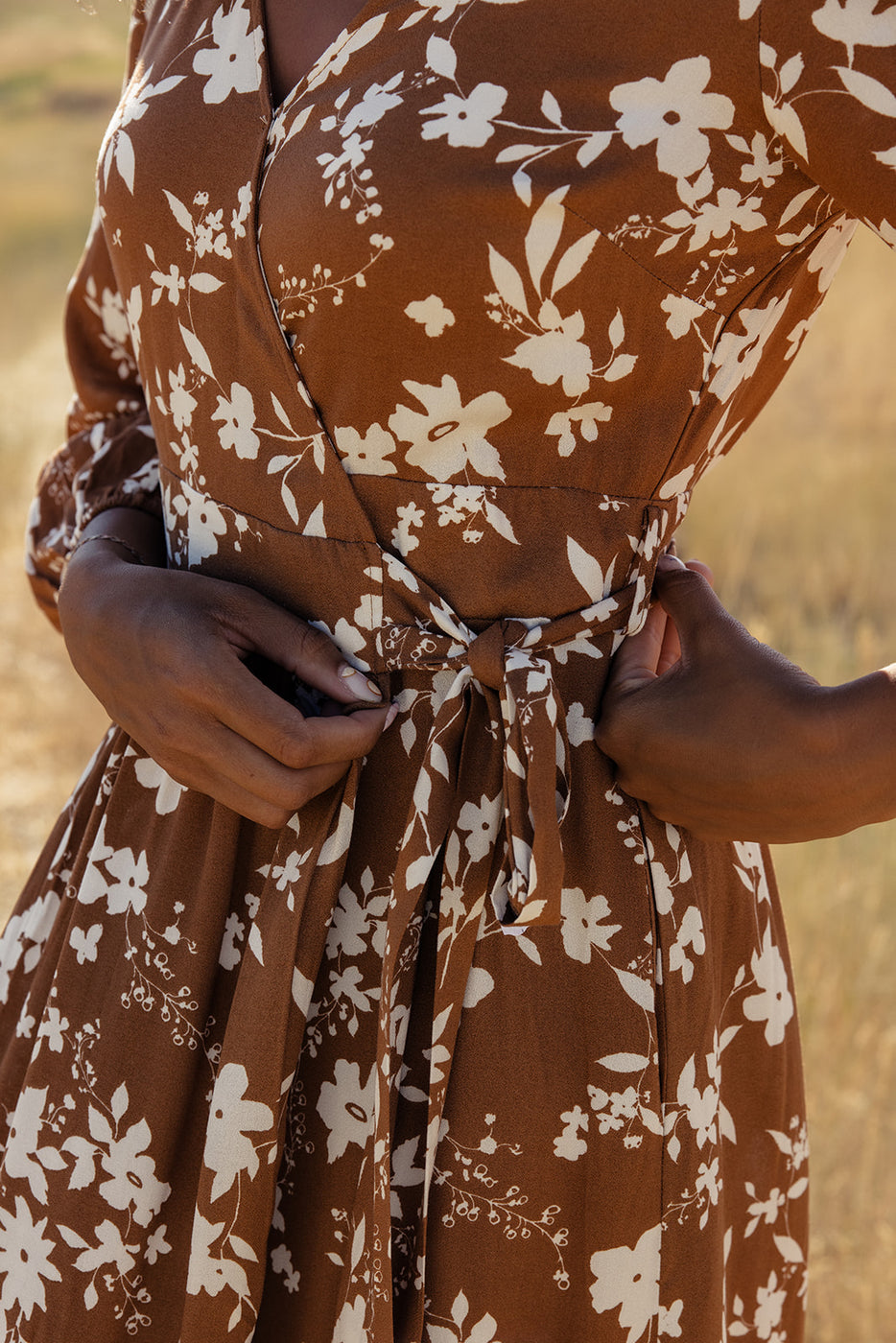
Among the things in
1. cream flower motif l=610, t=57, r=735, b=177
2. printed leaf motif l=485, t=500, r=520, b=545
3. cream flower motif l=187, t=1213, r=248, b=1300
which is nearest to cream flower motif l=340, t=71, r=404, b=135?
cream flower motif l=610, t=57, r=735, b=177

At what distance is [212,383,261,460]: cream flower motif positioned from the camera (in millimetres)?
764

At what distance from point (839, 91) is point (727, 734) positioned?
0.36 meters

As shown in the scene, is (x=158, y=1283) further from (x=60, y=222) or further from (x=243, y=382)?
(x=60, y=222)

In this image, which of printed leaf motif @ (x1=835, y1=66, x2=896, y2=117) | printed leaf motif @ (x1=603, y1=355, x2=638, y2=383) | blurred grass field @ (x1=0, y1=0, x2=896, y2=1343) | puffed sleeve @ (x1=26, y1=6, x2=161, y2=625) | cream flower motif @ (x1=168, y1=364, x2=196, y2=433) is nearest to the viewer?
printed leaf motif @ (x1=835, y1=66, x2=896, y2=117)

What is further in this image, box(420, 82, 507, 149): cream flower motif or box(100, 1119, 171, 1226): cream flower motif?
box(100, 1119, 171, 1226): cream flower motif

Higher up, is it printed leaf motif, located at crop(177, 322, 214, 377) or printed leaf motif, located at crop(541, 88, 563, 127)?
printed leaf motif, located at crop(541, 88, 563, 127)

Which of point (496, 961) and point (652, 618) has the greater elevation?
point (652, 618)

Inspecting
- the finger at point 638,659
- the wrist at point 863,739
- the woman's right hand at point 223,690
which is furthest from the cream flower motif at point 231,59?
the wrist at point 863,739

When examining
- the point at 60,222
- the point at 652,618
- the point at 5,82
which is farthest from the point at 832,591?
the point at 5,82

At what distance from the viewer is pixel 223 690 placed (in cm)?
72

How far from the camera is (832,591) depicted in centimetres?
419

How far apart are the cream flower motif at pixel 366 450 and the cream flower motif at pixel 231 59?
23 cm

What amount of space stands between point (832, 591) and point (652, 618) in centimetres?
363

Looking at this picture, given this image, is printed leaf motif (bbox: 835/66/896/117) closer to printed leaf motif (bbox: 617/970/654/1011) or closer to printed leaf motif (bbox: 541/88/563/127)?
printed leaf motif (bbox: 541/88/563/127)
